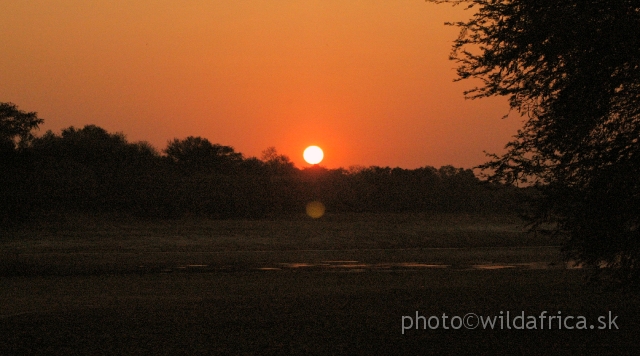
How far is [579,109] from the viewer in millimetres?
11055

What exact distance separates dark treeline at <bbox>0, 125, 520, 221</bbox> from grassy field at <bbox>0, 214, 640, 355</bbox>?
8.35 ft

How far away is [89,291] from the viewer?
745 inches

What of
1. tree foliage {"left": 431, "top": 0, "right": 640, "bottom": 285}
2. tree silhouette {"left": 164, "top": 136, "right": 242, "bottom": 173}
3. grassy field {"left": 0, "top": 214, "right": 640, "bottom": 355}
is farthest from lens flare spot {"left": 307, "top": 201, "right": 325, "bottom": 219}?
tree foliage {"left": 431, "top": 0, "right": 640, "bottom": 285}

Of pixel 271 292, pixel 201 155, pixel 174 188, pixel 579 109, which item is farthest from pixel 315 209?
pixel 579 109

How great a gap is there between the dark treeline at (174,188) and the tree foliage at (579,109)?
22.5m

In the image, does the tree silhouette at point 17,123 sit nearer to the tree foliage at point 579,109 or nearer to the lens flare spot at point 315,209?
the lens flare spot at point 315,209

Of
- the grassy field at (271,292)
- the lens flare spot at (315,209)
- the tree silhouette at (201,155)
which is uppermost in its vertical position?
the tree silhouette at (201,155)

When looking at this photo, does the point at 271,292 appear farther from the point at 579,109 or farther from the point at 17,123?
the point at 17,123

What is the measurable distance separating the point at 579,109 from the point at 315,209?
118ft

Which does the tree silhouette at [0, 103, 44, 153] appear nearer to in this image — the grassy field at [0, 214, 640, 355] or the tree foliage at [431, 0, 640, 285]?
the grassy field at [0, 214, 640, 355]

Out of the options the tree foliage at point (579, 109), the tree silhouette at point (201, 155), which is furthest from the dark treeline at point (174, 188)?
the tree foliage at point (579, 109)

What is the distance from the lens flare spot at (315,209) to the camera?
4491 cm

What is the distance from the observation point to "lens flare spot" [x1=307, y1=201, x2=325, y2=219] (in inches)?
1768

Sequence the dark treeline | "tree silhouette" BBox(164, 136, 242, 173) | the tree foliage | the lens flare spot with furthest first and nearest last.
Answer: "tree silhouette" BBox(164, 136, 242, 173) → the lens flare spot → the dark treeline → the tree foliage
